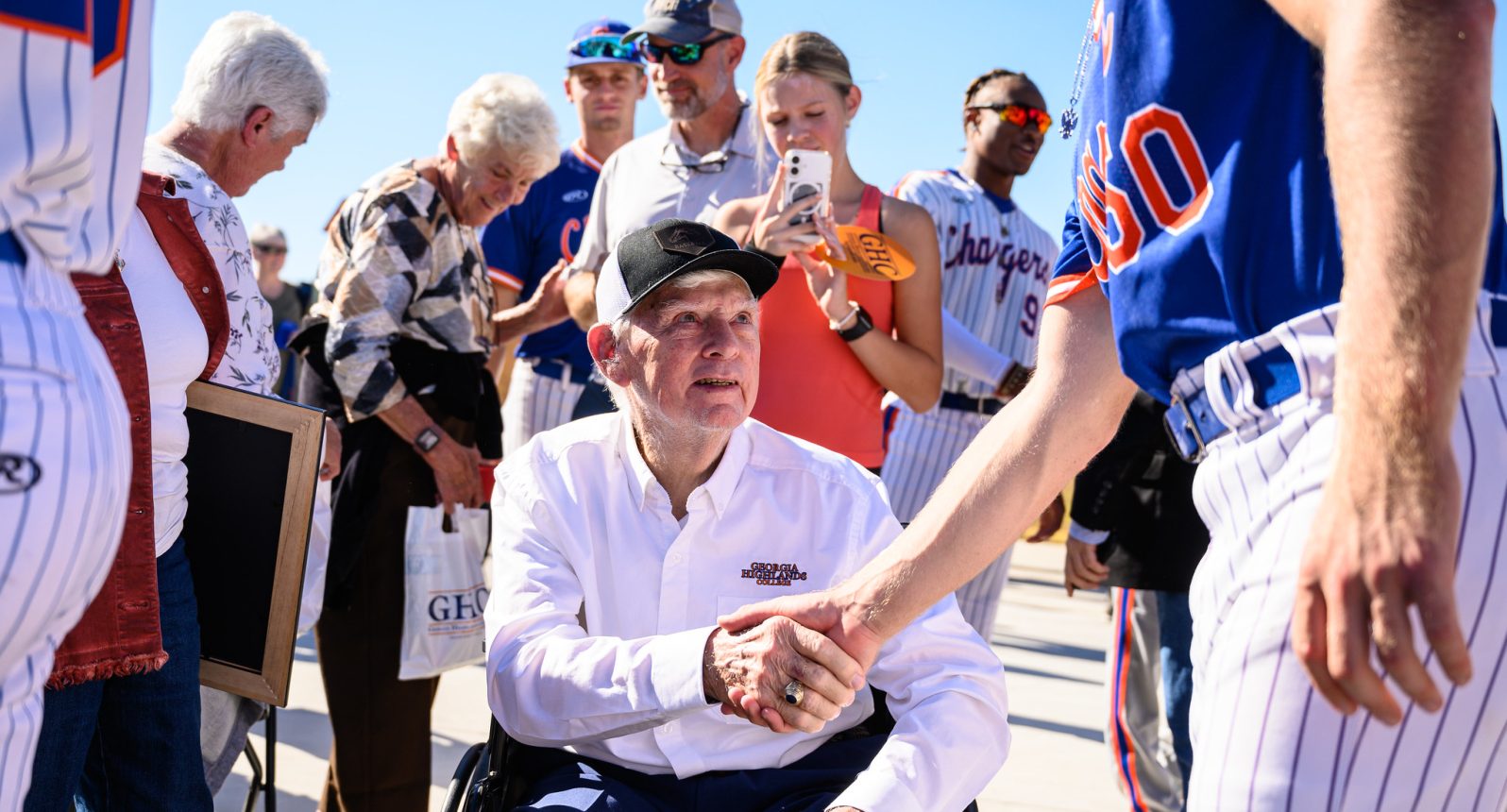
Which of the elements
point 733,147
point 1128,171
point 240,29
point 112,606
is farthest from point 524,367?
point 1128,171

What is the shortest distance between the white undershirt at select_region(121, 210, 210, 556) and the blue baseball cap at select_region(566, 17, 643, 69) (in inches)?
115

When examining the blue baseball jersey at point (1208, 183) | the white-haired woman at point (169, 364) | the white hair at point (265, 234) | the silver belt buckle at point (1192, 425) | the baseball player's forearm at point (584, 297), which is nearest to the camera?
the blue baseball jersey at point (1208, 183)

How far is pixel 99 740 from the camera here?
7.59 ft

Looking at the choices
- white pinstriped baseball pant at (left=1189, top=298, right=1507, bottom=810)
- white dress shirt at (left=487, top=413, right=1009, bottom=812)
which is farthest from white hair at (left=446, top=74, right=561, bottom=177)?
white pinstriped baseball pant at (left=1189, top=298, right=1507, bottom=810)

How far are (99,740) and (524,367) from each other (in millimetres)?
2478

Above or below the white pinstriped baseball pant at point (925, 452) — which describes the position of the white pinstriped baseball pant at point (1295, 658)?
above

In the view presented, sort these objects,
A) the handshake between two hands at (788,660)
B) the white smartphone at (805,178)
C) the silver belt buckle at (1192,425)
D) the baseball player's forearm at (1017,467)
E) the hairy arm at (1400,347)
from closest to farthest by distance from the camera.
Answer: the hairy arm at (1400,347), the silver belt buckle at (1192,425), the baseball player's forearm at (1017,467), the handshake between two hands at (788,660), the white smartphone at (805,178)

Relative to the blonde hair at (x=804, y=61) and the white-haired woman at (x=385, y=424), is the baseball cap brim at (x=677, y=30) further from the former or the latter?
the white-haired woman at (x=385, y=424)

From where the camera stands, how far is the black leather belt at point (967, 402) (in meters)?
4.20

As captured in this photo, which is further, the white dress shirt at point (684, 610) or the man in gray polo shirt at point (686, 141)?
the man in gray polo shirt at point (686, 141)

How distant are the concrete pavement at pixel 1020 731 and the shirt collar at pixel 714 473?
1.69 metres

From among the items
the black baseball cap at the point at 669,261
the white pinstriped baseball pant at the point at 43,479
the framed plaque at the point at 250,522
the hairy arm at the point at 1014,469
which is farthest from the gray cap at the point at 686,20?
the white pinstriped baseball pant at the point at 43,479

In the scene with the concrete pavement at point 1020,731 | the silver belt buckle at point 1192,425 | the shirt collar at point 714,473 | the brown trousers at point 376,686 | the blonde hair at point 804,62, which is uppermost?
the blonde hair at point 804,62

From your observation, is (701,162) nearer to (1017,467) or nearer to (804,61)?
(804,61)
